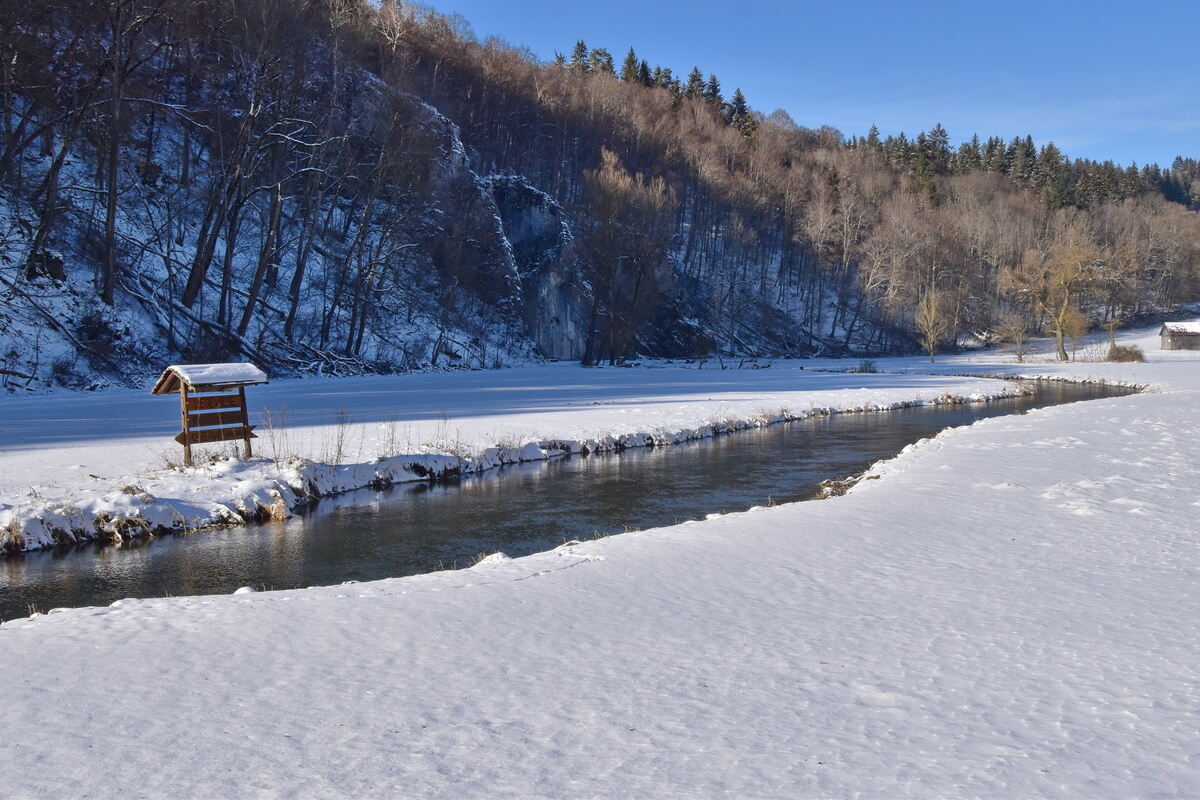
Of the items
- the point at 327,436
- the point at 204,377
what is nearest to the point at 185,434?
the point at 204,377

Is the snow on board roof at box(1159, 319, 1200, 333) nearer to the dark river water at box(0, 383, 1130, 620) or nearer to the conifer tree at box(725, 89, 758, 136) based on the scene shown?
the conifer tree at box(725, 89, 758, 136)

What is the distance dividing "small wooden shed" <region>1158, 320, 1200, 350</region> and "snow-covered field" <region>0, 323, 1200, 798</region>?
9467 cm

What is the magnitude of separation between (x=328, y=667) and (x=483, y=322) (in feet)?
169

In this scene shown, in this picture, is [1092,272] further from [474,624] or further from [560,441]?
[474,624]

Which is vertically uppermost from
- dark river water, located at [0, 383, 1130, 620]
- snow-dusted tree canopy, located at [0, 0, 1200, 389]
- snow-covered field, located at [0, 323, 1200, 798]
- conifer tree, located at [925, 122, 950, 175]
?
conifer tree, located at [925, 122, 950, 175]

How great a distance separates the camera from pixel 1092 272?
2953 inches

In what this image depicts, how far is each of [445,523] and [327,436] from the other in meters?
6.94

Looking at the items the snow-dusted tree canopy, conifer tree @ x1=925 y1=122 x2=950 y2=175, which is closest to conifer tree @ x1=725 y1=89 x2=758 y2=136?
the snow-dusted tree canopy

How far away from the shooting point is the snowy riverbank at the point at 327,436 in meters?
13.1

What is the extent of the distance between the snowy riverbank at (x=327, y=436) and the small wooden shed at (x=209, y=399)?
51cm

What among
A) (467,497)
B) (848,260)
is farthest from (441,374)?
(848,260)

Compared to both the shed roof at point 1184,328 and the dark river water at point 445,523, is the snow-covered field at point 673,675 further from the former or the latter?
the shed roof at point 1184,328

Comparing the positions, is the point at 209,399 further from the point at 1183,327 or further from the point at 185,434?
the point at 1183,327

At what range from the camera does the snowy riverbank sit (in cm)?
1309
